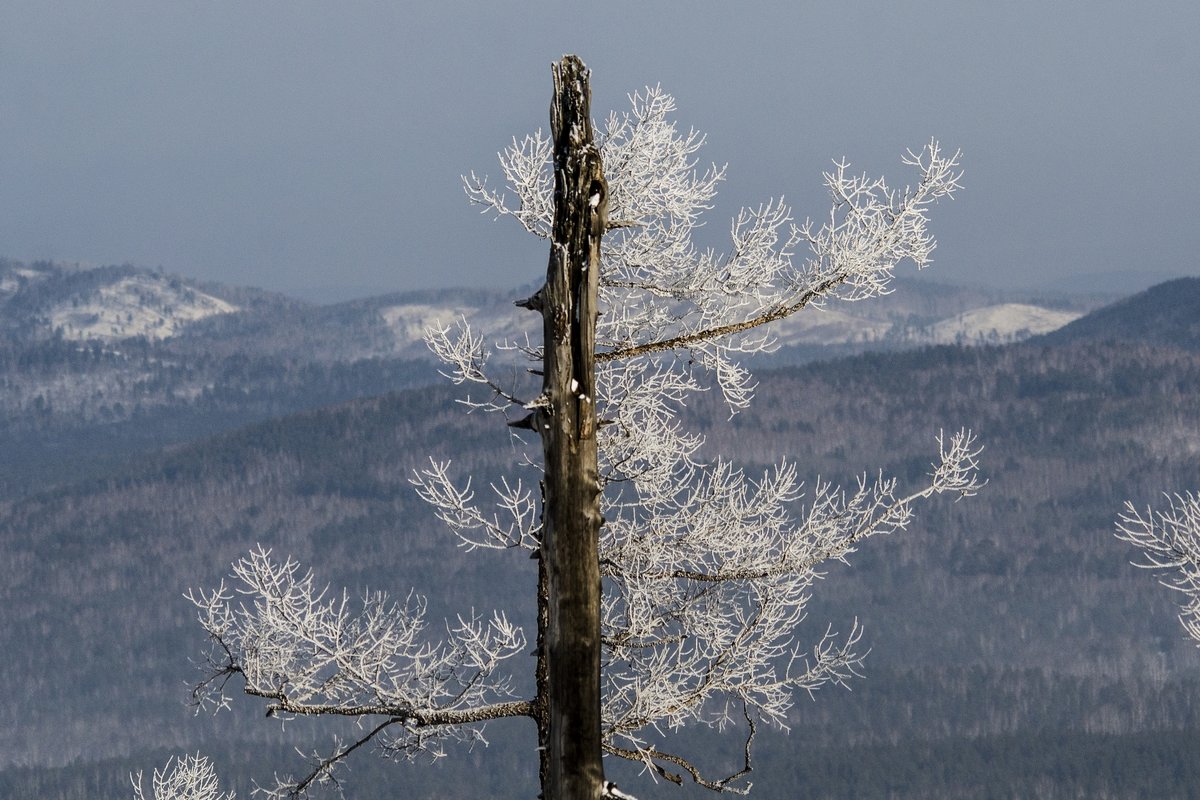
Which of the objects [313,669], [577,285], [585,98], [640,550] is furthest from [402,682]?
[585,98]

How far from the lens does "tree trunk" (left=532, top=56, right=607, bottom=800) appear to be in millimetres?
12156

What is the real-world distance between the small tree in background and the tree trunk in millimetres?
17

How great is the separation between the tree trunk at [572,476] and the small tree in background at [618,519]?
0.05ft

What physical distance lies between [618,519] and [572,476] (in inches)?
112

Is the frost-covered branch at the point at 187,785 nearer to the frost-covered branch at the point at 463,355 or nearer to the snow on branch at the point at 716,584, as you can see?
the snow on branch at the point at 716,584

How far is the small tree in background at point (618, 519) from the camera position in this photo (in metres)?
12.3

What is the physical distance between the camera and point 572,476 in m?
12.2

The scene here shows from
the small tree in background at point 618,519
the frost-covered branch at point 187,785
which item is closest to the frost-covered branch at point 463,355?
the small tree in background at point 618,519

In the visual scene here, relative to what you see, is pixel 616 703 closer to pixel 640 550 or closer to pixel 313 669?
pixel 640 550

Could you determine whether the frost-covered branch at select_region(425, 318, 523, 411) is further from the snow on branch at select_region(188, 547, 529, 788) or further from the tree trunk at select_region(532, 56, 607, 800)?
the snow on branch at select_region(188, 547, 529, 788)

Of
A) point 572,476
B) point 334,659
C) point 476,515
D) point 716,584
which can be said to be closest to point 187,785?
point 334,659

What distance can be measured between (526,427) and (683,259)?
275 cm

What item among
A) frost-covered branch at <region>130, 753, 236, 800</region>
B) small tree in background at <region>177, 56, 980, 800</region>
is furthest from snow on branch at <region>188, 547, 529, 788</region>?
frost-covered branch at <region>130, 753, 236, 800</region>

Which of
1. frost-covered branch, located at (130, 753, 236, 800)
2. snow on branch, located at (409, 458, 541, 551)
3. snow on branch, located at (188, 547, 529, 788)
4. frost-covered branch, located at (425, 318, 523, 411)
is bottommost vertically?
Result: frost-covered branch, located at (130, 753, 236, 800)
